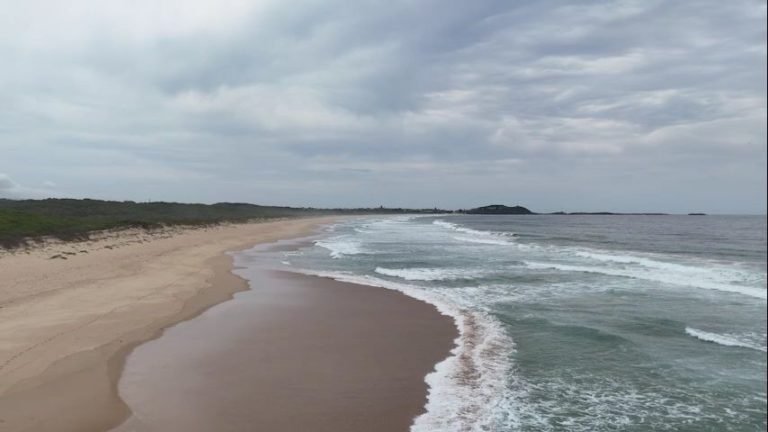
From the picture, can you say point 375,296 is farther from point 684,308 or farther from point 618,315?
point 684,308

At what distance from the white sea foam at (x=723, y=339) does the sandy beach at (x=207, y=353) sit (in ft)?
18.4

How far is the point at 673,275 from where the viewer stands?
22219 millimetres

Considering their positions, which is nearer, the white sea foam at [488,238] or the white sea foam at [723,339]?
the white sea foam at [723,339]

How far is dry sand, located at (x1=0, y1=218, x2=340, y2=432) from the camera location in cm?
697

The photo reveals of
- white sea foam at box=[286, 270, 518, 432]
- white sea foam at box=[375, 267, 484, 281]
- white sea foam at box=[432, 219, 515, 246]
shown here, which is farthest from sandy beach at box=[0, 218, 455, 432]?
white sea foam at box=[432, 219, 515, 246]

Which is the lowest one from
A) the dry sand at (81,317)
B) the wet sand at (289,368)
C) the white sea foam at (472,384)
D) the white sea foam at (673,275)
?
the white sea foam at (472,384)

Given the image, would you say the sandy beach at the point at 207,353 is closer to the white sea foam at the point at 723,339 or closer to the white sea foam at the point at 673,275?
the white sea foam at the point at 723,339

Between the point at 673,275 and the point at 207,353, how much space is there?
1986 cm

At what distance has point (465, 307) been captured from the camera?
15109 millimetres

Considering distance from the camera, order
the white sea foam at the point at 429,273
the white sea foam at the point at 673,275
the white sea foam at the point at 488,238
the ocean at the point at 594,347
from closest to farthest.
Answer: the ocean at the point at 594,347 → the white sea foam at the point at 673,275 → the white sea foam at the point at 429,273 → the white sea foam at the point at 488,238

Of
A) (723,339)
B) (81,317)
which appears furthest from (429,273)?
(81,317)

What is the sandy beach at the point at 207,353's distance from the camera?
6.95 meters

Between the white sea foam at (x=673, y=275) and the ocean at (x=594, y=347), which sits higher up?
A: the white sea foam at (x=673, y=275)

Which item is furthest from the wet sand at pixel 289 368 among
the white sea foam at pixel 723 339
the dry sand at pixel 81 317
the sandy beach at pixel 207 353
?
the white sea foam at pixel 723 339
